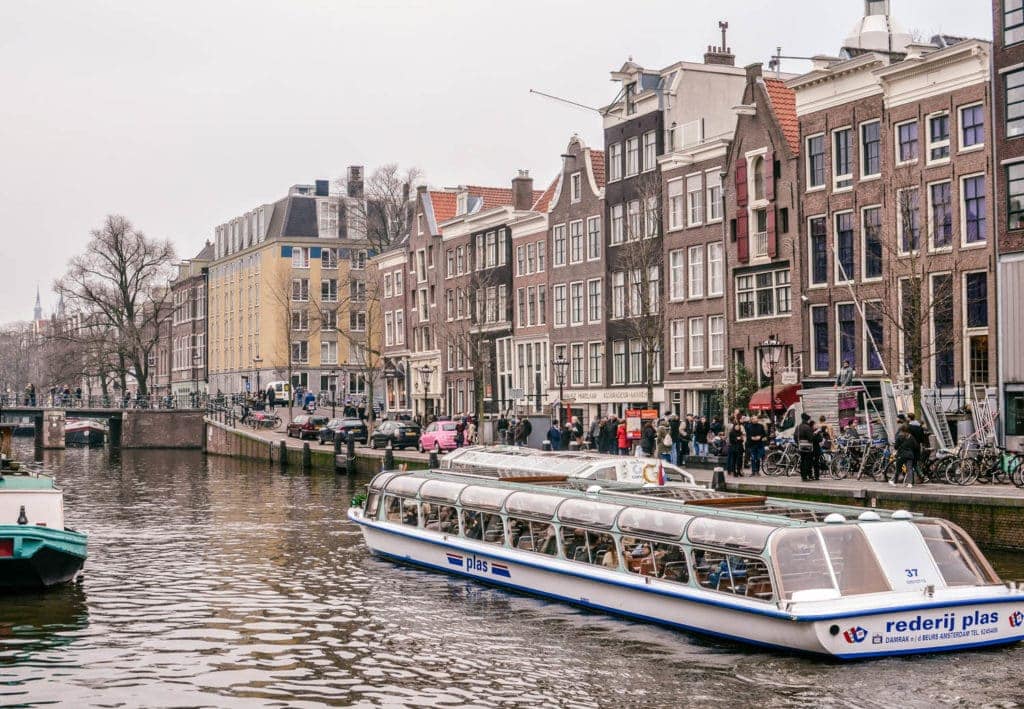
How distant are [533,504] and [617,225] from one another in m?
39.1

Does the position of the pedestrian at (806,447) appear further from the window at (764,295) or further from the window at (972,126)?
the window at (764,295)

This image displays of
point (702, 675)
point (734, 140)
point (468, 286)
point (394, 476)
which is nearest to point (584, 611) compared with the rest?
point (702, 675)

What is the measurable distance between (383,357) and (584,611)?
234ft

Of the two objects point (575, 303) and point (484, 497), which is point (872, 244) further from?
point (484, 497)

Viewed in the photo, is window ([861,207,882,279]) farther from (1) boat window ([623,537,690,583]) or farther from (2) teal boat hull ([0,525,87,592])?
(2) teal boat hull ([0,525,87,592])

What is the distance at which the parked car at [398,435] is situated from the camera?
199 ft

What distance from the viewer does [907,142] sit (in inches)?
1743

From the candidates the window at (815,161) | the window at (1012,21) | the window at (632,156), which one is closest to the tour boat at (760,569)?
the window at (1012,21)

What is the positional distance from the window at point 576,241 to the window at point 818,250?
17.8 meters

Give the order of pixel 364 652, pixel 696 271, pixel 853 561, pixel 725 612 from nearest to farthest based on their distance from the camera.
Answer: pixel 853 561, pixel 725 612, pixel 364 652, pixel 696 271

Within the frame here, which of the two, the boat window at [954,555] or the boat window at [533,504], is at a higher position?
the boat window at [533,504]

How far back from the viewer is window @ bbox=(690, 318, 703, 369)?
55406 millimetres

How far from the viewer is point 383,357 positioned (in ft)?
304

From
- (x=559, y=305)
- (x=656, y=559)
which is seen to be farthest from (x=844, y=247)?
(x=656, y=559)
